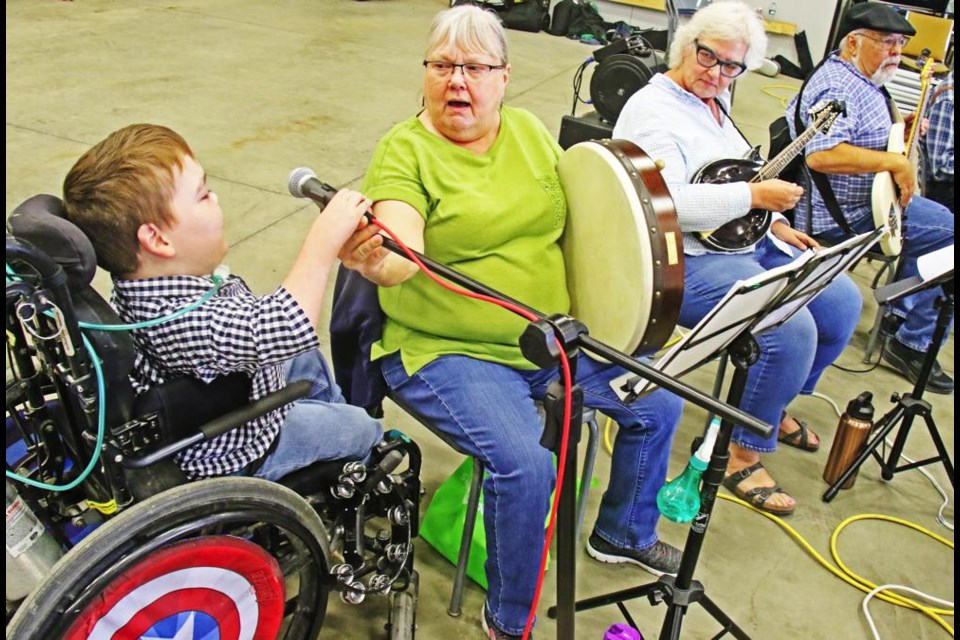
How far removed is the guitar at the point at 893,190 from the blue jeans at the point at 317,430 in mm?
1765

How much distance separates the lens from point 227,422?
118 centimetres

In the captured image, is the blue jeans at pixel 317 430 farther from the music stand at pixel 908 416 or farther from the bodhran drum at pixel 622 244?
the music stand at pixel 908 416

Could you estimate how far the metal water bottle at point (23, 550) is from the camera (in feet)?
3.71

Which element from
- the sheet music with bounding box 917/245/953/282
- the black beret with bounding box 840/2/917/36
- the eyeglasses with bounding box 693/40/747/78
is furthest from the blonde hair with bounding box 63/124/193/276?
the black beret with bounding box 840/2/917/36

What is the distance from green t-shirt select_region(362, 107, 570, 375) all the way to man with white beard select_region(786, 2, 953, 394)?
4.04 ft

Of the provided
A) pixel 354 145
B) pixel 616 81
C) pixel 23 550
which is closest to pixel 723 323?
pixel 23 550

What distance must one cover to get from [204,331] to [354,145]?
3.32 m

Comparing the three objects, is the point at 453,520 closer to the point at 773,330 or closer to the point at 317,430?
Result: the point at 317,430

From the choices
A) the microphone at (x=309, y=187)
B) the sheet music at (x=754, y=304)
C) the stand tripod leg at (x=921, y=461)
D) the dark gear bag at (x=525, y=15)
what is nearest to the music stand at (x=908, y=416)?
the stand tripod leg at (x=921, y=461)

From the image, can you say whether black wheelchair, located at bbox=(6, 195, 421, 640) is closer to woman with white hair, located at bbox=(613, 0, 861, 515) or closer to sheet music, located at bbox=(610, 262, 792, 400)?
sheet music, located at bbox=(610, 262, 792, 400)

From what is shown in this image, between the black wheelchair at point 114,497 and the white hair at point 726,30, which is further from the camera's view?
the white hair at point 726,30

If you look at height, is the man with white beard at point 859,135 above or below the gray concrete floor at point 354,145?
above

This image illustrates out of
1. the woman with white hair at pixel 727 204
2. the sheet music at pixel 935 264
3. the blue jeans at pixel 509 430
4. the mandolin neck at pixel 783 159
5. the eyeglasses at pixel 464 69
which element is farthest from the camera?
the mandolin neck at pixel 783 159

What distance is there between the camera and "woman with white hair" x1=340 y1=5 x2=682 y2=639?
153cm
